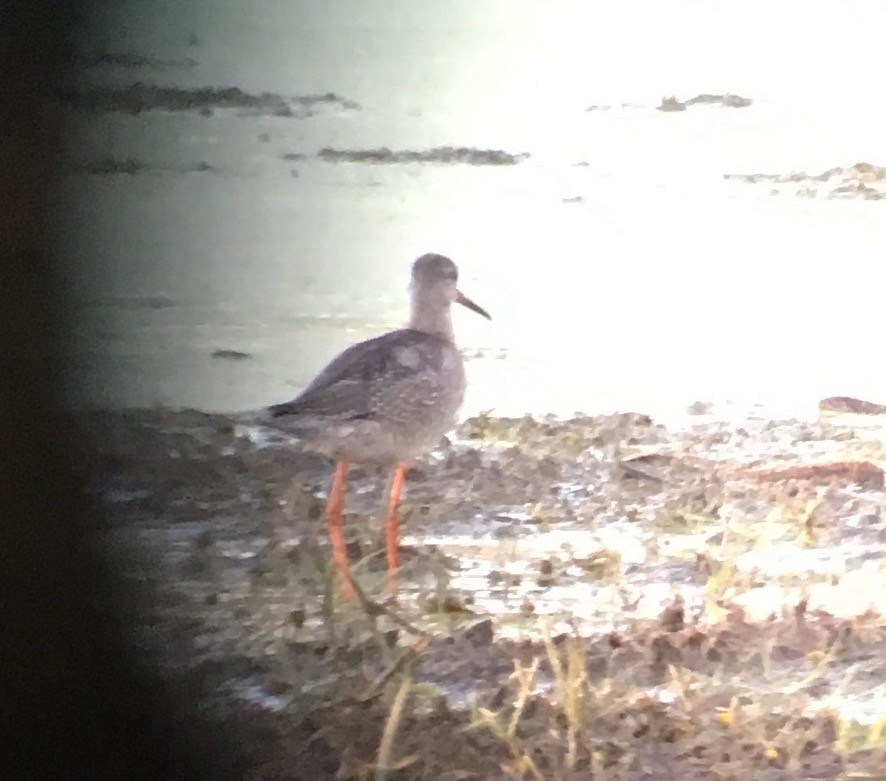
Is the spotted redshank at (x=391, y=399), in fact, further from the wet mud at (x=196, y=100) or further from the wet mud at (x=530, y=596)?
the wet mud at (x=196, y=100)

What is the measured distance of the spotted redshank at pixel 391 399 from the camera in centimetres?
137

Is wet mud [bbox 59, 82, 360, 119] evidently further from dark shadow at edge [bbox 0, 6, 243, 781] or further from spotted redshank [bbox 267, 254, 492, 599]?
spotted redshank [bbox 267, 254, 492, 599]

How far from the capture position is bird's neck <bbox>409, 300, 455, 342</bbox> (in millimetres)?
1374

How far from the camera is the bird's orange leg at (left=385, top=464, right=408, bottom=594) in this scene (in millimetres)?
1362

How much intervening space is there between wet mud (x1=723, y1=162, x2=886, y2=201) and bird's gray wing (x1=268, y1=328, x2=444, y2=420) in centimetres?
49

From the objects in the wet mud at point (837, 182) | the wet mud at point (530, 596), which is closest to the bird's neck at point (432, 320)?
the wet mud at point (530, 596)

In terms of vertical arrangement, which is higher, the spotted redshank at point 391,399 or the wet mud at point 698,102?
the wet mud at point 698,102

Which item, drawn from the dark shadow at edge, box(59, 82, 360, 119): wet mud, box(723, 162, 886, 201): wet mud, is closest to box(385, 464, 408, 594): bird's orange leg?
the dark shadow at edge

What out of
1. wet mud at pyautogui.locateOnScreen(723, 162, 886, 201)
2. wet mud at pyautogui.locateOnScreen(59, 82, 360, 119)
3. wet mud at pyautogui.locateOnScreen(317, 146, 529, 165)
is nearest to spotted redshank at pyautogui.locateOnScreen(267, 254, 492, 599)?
wet mud at pyautogui.locateOnScreen(317, 146, 529, 165)

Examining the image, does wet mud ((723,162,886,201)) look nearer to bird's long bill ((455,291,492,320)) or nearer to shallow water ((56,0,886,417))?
shallow water ((56,0,886,417))

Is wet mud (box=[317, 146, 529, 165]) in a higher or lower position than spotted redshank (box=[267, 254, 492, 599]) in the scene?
higher

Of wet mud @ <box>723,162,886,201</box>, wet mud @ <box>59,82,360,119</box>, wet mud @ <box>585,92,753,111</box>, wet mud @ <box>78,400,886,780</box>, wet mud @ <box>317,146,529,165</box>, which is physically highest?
wet mud @ <box>585,92,753,111</box>

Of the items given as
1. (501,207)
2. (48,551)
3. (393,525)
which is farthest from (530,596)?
(48,551)

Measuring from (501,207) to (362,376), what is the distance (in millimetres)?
284
